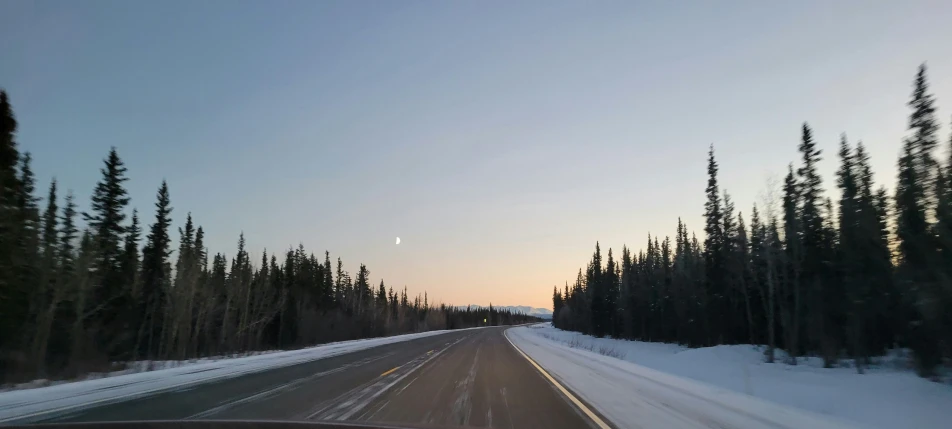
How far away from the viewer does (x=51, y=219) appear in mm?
30188

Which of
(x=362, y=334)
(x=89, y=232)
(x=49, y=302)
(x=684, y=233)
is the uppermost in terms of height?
(x=684, y=233)

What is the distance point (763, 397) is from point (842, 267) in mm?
16615

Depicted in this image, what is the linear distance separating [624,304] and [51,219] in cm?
7476

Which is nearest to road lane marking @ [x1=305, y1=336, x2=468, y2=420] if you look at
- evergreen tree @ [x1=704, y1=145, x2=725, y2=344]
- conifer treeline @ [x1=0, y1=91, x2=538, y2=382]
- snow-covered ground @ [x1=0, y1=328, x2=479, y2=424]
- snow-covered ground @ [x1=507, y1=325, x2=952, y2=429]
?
snow-covered ground @ [x1=0, y1=328, x2=479, y2=424]

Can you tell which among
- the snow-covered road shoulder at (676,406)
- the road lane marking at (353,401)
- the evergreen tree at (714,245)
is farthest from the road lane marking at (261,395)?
the evergreen tree at (714,245)

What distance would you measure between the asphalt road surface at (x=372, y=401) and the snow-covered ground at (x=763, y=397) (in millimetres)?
1160

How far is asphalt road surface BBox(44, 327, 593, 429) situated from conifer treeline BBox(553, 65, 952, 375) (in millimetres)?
13449

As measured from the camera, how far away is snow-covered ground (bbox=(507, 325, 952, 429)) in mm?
9414

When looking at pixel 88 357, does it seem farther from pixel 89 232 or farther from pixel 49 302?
pixel 89 232

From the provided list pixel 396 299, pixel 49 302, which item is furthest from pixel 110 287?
pixel 396 299

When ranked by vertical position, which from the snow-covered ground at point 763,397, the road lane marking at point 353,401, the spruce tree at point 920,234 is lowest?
the snow-covered ground at point 763,397

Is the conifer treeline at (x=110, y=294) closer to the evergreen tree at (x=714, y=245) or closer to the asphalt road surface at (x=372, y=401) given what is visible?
the asphalt road surface at (x=372, y=401)

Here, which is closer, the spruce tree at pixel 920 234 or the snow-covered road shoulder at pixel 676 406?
the snow-covered road shoulder at pixel 676 406

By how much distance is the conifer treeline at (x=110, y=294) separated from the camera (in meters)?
23.2
